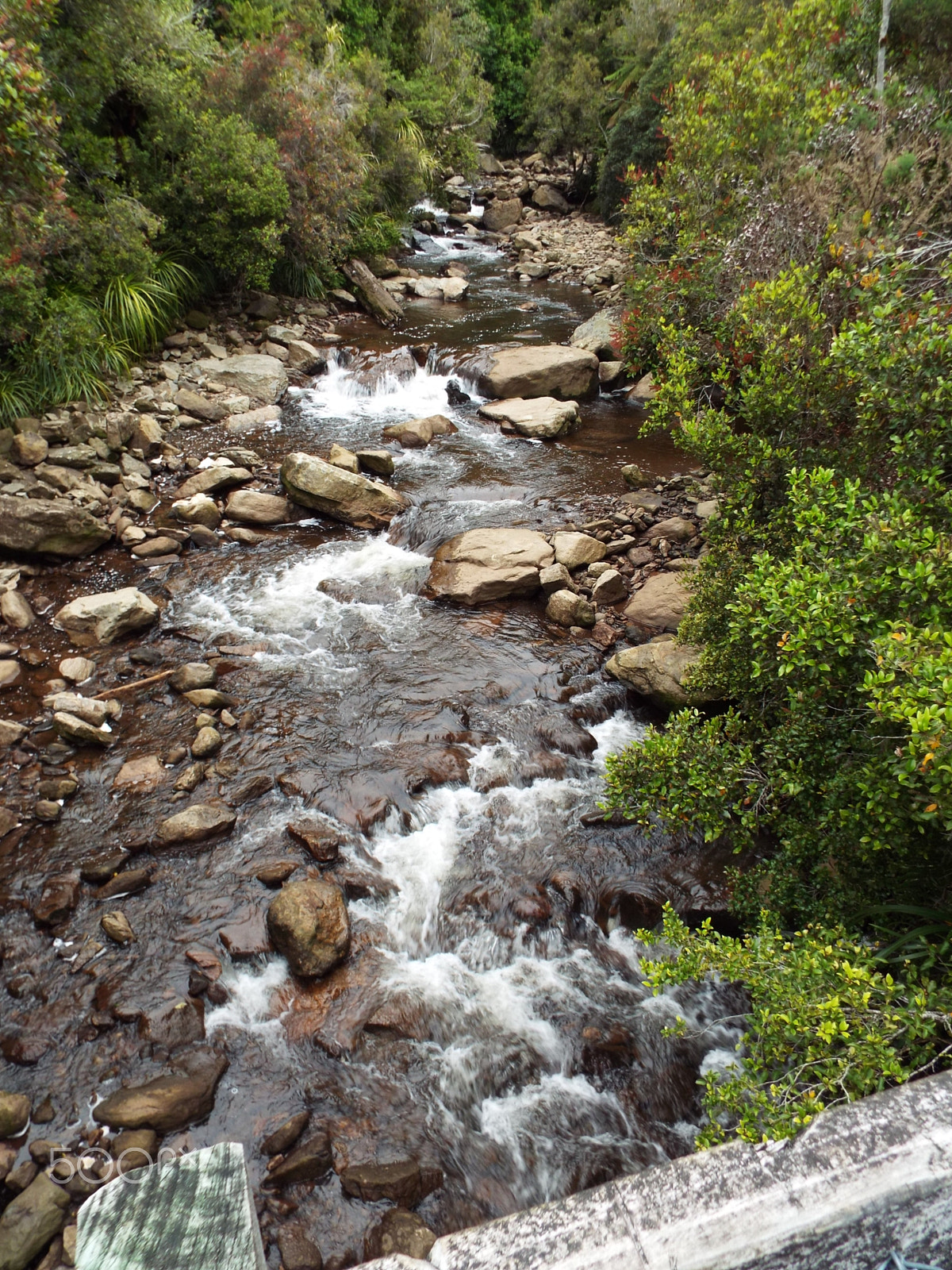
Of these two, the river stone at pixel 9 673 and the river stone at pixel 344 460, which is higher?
the river stone at pixel 344 460

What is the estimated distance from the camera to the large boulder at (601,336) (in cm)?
1345

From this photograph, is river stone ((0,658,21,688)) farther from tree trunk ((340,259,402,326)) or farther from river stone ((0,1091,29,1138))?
tree trunk ((340,259,402,326))

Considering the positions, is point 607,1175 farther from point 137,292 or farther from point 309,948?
point 137,292

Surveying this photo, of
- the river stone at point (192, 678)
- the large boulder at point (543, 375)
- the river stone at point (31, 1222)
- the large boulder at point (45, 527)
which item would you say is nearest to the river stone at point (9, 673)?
the river stone at point (192, 678)

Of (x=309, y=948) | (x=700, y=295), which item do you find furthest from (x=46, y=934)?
(x=700, y=295)

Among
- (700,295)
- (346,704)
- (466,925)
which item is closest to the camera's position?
(466,925)

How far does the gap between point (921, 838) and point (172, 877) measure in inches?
171

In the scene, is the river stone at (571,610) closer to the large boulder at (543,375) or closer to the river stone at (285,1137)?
the river stone at (285,1137)

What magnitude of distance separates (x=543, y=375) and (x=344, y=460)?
4406mm

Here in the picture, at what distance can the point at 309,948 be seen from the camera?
171 inches

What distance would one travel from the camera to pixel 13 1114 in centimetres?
354

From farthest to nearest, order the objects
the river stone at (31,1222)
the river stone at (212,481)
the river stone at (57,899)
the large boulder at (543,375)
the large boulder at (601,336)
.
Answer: the large boulder at (601,336) → the large boulder at (543,375) → the river stone at (212,481) → the river stone at (57,899) → the river stone at (31,1222)

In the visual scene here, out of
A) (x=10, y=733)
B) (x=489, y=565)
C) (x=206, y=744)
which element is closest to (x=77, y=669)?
(x=10, y=733)

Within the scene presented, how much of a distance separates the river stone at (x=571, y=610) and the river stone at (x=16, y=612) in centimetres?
496
